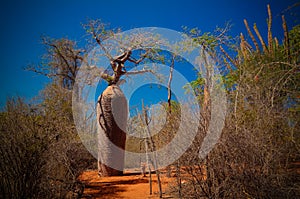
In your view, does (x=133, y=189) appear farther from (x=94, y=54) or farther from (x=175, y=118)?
(x=94, y=54)

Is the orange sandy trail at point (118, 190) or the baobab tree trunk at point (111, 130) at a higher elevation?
the baobab tree trunk at point (111, 130)

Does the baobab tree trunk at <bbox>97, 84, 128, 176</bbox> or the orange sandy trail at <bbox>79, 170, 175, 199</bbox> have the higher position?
the baobab tree trunk at <bbox>97, 84, 128, 176</bbox>

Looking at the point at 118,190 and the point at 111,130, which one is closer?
the point at 118,190

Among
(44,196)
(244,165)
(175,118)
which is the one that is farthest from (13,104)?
(244,165)

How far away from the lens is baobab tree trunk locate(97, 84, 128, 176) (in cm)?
806

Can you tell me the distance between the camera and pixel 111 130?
8.27 meters

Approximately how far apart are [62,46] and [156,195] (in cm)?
686

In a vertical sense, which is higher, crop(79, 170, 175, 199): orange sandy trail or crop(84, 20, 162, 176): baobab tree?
crop(84, 20, 162, 176): baobab tree

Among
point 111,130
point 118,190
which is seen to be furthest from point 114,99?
point 118,190

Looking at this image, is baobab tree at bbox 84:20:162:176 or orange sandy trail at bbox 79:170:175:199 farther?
baobab tree at bbox 84:20:162:176

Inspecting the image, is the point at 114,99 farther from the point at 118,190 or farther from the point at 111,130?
the point at 118,190

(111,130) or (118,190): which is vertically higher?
(111,130)

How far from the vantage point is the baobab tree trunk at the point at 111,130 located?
8.06 meters

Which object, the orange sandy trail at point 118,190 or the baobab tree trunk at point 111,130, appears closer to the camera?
the orange sandy trail at point 118,190
